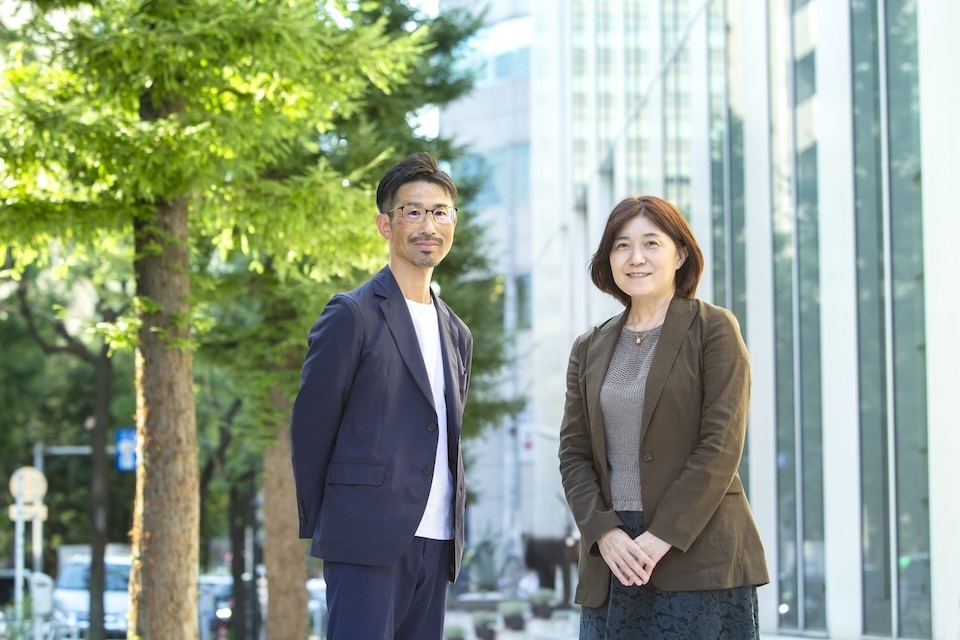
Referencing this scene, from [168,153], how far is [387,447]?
417 cm

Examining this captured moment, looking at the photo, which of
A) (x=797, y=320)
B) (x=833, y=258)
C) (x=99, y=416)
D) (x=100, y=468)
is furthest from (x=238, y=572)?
(x=833, y=258)

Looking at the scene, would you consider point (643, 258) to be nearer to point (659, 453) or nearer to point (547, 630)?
point (659, 453)

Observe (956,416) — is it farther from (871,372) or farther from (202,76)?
(202,76)

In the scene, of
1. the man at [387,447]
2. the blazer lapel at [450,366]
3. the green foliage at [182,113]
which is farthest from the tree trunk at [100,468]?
the man at [387,447]

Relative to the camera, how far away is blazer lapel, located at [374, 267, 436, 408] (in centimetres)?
389

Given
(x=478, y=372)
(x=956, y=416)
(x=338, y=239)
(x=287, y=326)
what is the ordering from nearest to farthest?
(x=956, y=416)
(x=338, y=239)
(x=287, y=326)
(x=478, y=372)

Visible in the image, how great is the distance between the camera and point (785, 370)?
1098 centimetres

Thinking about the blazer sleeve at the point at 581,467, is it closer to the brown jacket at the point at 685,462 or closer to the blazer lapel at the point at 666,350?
the brown jacket at the point at 685,462

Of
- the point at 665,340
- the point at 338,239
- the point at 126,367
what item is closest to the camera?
the point at 665,340

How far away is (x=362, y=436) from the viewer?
378cm

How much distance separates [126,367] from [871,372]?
81.9 ft

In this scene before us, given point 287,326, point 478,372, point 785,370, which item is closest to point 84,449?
point 478,372

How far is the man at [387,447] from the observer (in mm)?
3742

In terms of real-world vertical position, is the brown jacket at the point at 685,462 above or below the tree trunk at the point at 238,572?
above
